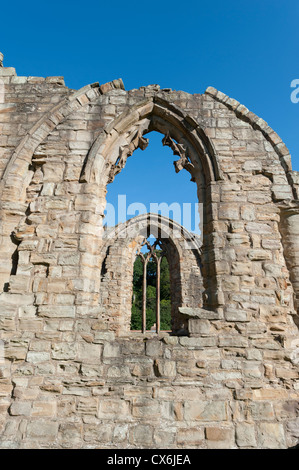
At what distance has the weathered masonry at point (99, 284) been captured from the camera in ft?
10.6

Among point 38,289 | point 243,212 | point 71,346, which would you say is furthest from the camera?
point 243,212

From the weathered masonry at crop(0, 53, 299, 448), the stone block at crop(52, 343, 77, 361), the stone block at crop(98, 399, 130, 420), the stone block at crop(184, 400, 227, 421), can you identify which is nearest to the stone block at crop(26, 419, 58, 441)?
the weathered masonry at crop(0, 53, 299, 448)

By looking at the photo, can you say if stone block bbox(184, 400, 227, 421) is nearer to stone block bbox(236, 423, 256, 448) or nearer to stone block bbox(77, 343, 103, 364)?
stone block bbox(236, 423, 256, 448)

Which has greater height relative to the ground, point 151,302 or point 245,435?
point 151,302

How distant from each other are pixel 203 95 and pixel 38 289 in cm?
398

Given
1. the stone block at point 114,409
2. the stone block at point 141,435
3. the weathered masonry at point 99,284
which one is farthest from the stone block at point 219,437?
the stone block at point 114,409

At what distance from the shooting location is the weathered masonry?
3.24m

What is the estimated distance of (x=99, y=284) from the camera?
394 cm

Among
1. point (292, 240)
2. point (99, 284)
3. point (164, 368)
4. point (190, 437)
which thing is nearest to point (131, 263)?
point (99, 284)

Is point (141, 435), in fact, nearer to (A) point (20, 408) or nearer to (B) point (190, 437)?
(B) point (190, 437)

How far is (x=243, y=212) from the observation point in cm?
421

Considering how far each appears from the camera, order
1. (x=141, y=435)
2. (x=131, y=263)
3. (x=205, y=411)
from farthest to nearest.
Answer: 1. (x=131, y=263)
2. (x=205, y=411)
3. (x=141, y=435)
